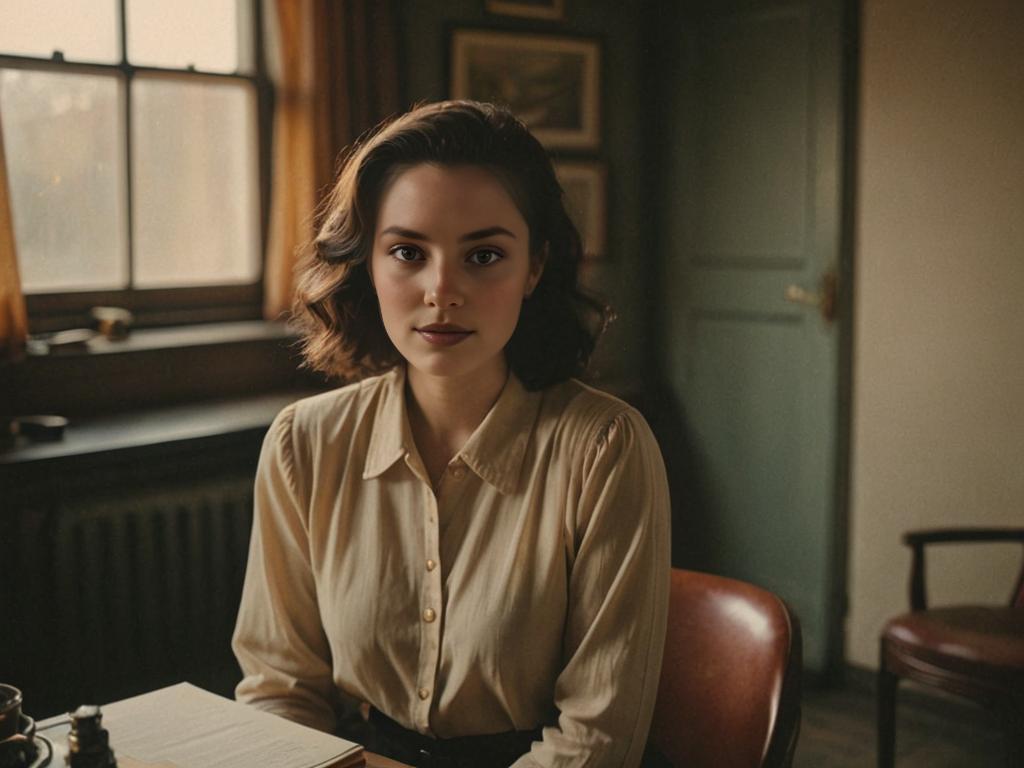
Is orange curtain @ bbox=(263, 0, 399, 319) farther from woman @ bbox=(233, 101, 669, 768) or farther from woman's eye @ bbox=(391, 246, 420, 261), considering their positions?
woman's eye @ bbox=(391, 246, 420, 261)

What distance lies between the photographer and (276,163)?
335 cm

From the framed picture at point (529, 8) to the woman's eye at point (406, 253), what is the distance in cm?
Result: 245

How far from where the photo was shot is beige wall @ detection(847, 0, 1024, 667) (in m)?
3.30

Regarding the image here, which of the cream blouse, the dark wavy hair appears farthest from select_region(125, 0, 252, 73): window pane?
the cream blouse

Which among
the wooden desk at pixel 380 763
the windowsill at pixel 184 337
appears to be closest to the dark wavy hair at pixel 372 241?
the wooden desk at pixel 380 763

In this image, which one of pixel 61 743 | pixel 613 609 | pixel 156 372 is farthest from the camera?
pixel 156 372

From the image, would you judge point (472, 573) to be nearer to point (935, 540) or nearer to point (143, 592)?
point (143, 592)

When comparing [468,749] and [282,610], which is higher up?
[282,610]

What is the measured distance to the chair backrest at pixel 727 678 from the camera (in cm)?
141

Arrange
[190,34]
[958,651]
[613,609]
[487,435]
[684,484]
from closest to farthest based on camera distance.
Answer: [613,609]
[487,435]
[958,651]
[190,34]
[684,484]

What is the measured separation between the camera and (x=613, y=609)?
4.64ft

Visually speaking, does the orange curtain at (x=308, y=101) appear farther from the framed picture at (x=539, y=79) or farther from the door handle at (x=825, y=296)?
the door handle at (x=825, y=296)

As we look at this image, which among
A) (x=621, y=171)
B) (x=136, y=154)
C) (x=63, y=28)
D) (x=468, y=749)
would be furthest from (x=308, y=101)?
(x=468, y=749)

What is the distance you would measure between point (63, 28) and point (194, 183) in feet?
1.73
